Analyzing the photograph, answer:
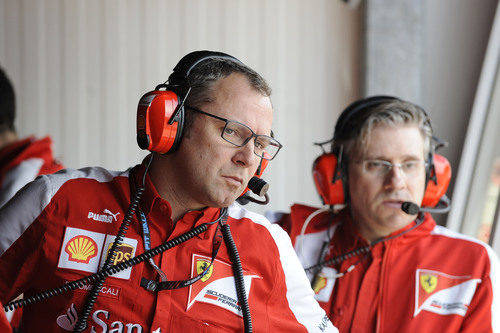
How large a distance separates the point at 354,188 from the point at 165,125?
1024 mm

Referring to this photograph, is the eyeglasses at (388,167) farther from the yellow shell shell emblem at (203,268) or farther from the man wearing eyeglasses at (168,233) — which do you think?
the yellow shell shell emblem at (203,268)

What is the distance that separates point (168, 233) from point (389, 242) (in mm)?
1015

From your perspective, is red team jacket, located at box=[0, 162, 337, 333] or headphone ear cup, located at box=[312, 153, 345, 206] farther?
headphone ear cup, located at box=[312, 153, 345, 206]

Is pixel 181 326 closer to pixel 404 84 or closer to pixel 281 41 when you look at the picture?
pixel 404 84

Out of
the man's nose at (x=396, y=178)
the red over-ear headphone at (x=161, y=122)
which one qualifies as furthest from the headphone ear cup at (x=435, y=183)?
the red over-ear headphone at (x=161, y=122)

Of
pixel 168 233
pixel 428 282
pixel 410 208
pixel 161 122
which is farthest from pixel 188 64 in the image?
pixel 428 282

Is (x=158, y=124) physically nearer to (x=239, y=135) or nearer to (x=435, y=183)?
(x=239, y=135)

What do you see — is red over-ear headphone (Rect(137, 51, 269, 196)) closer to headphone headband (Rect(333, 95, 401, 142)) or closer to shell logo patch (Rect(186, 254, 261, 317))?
shell logo patch (Rect(186, 254, 261, 317))

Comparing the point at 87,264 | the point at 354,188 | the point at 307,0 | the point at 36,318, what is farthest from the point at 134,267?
the point at 307,0

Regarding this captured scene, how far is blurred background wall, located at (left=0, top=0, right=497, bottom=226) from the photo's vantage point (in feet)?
15.4

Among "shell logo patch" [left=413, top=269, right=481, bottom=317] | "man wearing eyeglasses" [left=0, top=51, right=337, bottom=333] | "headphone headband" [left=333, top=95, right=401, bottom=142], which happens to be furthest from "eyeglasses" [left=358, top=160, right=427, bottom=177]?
"man wearing eyeglasses" [left=0, top=51, right=337, bottom=333]

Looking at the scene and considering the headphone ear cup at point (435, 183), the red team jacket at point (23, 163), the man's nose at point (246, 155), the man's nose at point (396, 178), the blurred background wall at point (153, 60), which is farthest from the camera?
the blurred background wall at point (153, 60)

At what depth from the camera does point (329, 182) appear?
2.21 meters

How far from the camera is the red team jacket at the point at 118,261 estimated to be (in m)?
1.43
